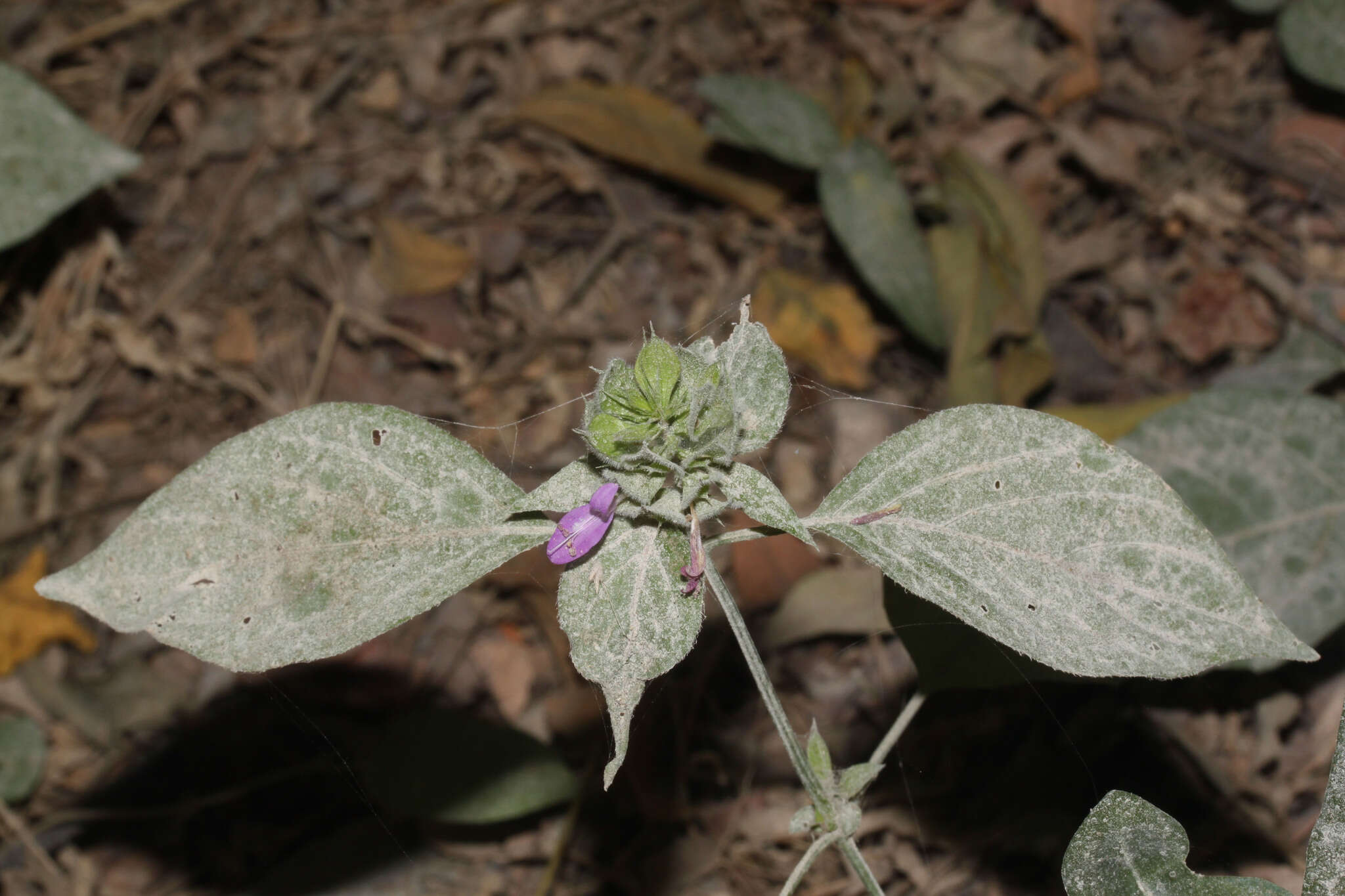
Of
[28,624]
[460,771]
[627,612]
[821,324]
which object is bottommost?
[28,624]

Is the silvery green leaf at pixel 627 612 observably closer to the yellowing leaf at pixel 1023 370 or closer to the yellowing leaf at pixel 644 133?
the yellowing leaf at pixel 1023 370

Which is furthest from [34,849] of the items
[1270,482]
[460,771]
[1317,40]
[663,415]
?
[1317,40]

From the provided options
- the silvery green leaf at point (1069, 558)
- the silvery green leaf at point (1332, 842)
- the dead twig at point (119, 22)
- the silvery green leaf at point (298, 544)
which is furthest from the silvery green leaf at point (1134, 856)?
the dead twig at point (119, 22)

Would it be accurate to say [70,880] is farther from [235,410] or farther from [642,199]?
[642,199]

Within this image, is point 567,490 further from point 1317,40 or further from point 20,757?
point 1317,40

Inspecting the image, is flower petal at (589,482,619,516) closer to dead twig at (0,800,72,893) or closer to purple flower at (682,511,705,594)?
purple flower at (682,511,705,594)

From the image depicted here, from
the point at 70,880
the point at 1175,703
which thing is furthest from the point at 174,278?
the point at 1175,703
